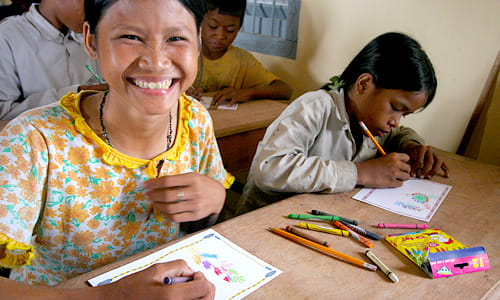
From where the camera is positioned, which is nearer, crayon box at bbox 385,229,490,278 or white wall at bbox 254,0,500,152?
crayon box at bbox 385,229,490,278

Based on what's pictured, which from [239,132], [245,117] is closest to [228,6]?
[245,117]

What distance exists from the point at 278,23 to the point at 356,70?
129cm

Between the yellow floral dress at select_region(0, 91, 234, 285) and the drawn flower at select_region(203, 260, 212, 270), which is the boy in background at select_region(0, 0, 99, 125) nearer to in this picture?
the yellow floral dress at select_region(0, 91, 234, 285)

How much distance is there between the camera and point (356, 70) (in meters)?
1.45

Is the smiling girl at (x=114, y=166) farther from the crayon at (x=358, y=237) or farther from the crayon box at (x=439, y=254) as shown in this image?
the crayon box at (x=439, y=254)

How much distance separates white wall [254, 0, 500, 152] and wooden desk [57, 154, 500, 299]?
2.50 feet

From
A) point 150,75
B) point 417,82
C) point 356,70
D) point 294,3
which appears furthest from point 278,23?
point 150,75

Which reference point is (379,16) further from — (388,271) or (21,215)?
(21,215)

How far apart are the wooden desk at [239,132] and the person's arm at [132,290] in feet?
3.84

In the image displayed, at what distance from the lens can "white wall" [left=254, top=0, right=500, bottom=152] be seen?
1.72 metres

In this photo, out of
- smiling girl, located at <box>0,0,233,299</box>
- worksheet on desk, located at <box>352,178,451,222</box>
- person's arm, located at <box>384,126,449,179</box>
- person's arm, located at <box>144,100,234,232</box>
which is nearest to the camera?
smiling girl, located at <box>0,0,233,299</box>

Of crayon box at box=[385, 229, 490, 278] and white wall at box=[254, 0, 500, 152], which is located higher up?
white wall at box=[254, 0, 500, 152]

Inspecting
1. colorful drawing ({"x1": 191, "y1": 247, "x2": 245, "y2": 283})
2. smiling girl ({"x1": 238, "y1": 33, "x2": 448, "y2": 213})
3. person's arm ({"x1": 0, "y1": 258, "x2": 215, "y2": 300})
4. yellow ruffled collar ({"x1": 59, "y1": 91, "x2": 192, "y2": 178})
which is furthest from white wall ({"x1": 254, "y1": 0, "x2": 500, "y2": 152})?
person's arm ({"x1": 0, "y1": 258, "x2": 215, "y2": 300})

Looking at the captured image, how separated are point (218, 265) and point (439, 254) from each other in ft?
1.53
